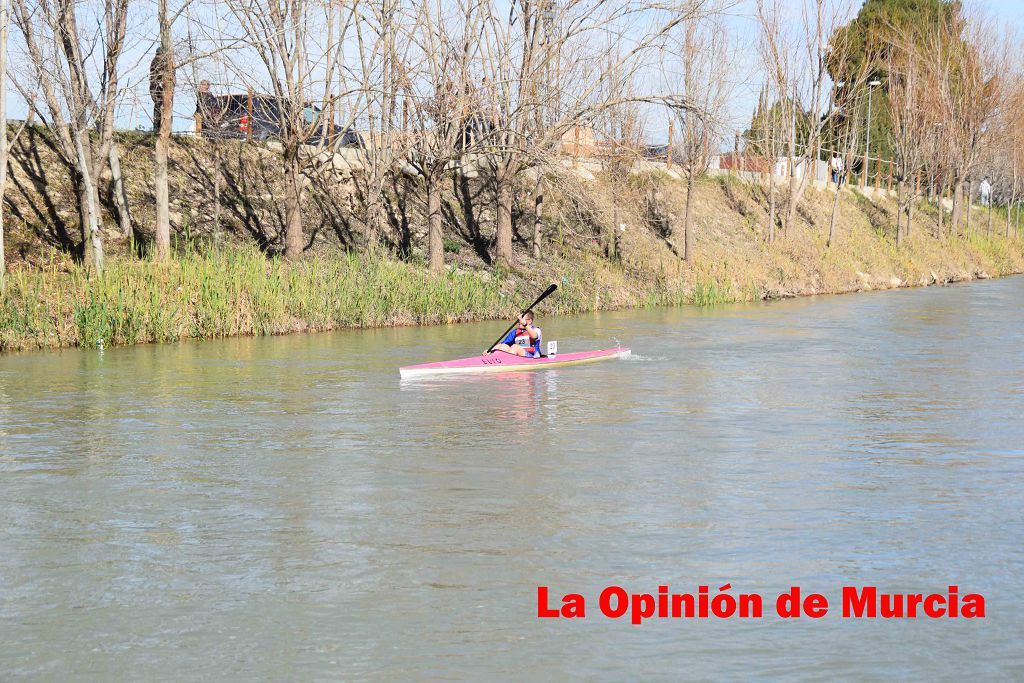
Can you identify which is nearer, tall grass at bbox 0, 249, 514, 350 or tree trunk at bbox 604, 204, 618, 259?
tall grass at bbox 0, 249, 514, 350

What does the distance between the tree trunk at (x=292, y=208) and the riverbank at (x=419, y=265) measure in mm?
469

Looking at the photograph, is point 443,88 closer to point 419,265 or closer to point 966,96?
point 419,265

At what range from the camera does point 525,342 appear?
1944 centimetres

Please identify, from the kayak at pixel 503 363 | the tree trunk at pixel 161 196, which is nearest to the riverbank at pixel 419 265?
the tree trunk at pixel 161 196

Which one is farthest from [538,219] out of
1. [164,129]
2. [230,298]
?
[230,298]

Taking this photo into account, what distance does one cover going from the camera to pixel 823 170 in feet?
199

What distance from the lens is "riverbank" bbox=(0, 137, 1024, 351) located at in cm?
2191

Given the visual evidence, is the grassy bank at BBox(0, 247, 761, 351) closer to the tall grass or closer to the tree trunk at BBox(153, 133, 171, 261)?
the tall grass

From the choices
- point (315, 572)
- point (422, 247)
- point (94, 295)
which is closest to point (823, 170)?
point (422, 247)

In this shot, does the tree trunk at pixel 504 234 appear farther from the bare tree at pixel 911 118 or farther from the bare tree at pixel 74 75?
the bare tree at pixel 911 118

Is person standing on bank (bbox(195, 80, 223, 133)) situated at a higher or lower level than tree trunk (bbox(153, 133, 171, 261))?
higher

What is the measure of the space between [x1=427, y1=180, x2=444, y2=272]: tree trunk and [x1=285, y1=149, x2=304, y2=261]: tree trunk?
3.19 meters

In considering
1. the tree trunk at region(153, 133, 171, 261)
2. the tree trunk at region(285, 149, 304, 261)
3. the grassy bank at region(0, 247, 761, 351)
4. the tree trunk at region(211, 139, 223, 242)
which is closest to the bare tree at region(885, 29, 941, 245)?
the grassy bank at region(0, 247, 761, 351)

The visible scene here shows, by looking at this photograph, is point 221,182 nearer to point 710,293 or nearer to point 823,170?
point 710,293
